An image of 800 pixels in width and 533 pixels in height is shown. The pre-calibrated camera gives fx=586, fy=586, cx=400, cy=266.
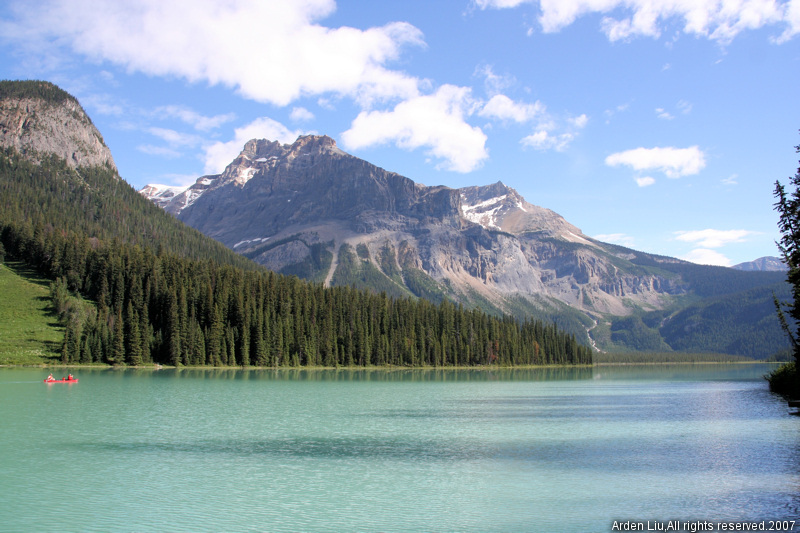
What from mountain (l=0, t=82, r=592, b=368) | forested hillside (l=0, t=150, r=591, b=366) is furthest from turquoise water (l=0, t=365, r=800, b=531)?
forested hillside (l=0, t=150, r=591, b=366)

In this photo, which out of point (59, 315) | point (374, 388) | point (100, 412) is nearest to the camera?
point (100, 412)

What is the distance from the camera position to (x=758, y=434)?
4488 centimetres

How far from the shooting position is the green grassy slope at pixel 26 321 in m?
115

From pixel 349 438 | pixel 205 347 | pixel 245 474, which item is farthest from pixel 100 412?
pixel 205 347

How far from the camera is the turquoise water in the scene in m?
24.2

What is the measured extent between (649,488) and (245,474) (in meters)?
20.6

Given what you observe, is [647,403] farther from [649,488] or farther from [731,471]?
[649,488]

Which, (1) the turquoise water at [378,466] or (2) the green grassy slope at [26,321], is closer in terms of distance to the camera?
(1) the turquoise water at [378,466]

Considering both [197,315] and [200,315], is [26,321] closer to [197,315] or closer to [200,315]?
[197,315]

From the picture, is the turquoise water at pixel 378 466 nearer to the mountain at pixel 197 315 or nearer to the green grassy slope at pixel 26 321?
the green grassy slope at pixel 26 321

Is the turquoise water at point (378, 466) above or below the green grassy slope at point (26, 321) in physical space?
below

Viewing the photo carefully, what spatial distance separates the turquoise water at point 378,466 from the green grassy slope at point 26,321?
58.0m

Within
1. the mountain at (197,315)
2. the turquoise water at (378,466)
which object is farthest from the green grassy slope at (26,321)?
the turquoise water at (378,466)

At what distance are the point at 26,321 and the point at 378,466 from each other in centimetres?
12401
